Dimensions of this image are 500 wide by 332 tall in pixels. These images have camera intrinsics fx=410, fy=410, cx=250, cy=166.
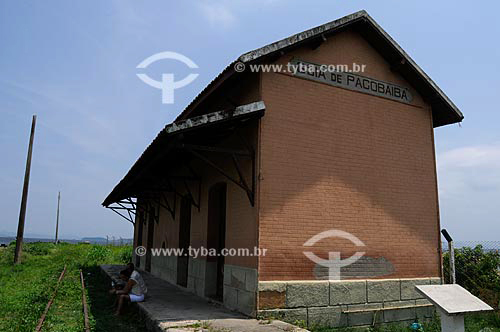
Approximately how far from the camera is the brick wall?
22.7 feet

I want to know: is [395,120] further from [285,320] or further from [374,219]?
[285,320]

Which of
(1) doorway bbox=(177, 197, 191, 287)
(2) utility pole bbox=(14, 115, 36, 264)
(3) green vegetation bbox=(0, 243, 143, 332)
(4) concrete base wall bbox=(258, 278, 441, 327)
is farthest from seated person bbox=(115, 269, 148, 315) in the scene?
(2) utility pole bbox=(14, 115, 36, 264)

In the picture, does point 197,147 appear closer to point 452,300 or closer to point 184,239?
point 452,300

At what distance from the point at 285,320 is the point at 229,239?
72.6 inches

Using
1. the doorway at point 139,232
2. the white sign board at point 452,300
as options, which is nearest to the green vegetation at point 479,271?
the white sign board at point 452,300

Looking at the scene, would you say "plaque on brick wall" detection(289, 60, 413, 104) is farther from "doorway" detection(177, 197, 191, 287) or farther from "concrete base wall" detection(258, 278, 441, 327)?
"doorway" detection(177, 197, 191, 287)

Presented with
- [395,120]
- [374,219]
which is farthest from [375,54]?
[374,219]

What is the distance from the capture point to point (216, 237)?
885cm

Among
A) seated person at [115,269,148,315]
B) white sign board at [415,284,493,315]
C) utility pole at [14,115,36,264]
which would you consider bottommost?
seated person at [115,269,148,315]

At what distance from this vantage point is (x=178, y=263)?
436 inches

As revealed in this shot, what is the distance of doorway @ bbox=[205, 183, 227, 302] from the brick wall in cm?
202

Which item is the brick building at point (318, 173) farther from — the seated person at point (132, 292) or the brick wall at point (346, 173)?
the seated person at point (132, 292)

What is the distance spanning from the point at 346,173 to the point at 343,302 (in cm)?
232

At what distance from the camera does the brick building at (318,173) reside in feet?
22.2
